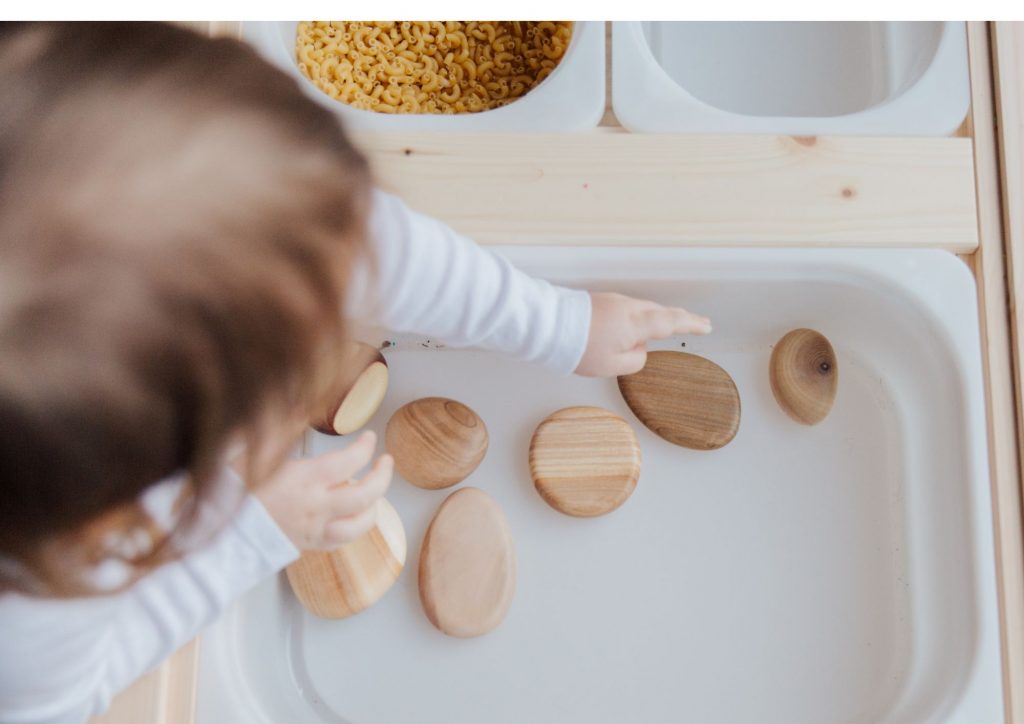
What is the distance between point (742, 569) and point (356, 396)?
0.33 meters

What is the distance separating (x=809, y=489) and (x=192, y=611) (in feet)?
1.51

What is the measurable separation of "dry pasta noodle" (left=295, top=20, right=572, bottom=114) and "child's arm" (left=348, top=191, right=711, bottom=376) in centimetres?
20

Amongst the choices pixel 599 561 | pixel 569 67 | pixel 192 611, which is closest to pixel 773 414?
pixel 599 561

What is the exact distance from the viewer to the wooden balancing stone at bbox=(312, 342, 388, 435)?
0.69 meters

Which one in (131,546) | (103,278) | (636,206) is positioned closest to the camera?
(103,278)

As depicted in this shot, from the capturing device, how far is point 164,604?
55 cm

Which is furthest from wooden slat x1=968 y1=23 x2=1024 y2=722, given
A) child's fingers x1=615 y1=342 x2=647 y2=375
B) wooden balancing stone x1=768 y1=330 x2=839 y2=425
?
child's fingers x1=615 y1=342 x2=647 y2=375

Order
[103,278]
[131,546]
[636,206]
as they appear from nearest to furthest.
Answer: [103,278] → [131,546] → [636,206]

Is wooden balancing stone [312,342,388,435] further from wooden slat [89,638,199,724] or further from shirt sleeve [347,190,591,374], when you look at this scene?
wooden slat [89,638,199,724]

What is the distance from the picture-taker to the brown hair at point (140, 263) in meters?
0.34

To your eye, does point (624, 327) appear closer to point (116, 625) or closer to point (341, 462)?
point (341, 462)

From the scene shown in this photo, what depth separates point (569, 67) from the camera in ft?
2.21

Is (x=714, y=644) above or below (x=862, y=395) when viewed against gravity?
below

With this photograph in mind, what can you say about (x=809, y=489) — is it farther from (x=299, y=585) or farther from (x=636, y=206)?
(x=299, y=585)
